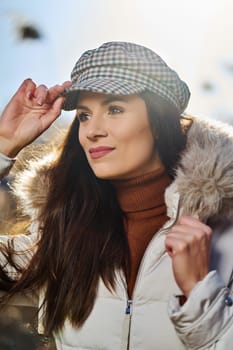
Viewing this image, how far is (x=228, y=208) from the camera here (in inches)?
53.5

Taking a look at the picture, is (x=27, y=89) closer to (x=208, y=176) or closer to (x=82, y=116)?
(x=82, y=116)

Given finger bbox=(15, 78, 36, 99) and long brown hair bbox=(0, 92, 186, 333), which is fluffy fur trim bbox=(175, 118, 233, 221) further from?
finger bbox=(15, 78, 36, 99)

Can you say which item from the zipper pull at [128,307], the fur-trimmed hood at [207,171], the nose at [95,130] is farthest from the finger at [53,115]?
the zipper pull at [128,307]

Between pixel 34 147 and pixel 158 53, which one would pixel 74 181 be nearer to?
pixel 34 147

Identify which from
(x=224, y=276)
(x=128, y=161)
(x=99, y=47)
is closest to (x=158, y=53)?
(x=99, y=47)

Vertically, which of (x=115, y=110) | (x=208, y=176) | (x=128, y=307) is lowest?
(x=128, y=307)

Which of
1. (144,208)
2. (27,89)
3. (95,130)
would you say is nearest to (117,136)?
(95,130)

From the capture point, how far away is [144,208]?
4.73 feet

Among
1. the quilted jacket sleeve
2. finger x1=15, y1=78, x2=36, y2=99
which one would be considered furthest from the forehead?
the quilted jacket sleeve

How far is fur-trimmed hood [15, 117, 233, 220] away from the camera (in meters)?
1.34

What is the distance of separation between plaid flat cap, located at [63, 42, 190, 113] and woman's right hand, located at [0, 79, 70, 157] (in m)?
0.09

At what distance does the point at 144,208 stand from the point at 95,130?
0.19 m

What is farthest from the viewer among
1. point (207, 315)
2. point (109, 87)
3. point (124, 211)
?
point (124, 211)

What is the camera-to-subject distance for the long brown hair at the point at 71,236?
1.47m
